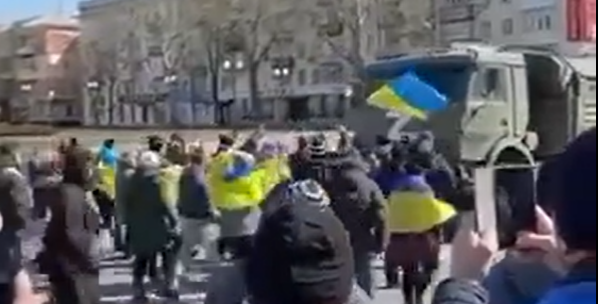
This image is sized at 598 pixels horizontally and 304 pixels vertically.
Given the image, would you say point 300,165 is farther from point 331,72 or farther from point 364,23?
point 331,72

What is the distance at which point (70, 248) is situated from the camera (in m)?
8.16

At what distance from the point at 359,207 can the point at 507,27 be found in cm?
6952

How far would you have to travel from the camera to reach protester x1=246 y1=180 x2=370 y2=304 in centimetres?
339

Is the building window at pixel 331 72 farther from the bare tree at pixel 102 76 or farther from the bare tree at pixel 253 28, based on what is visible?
the bare tree at pixel 102 76

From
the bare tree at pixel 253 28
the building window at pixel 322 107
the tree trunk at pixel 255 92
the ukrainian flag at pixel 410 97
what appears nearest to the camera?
the ukrainian flag at pixel 410 97

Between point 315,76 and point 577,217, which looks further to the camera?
point 315,76

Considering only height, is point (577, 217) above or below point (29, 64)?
below

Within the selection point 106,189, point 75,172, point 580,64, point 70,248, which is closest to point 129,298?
point 75,172

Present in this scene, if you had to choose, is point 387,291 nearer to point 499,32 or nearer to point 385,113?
point 385,113

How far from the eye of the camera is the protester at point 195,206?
488 inches

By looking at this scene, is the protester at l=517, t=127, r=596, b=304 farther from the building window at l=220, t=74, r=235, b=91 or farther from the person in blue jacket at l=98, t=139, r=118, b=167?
the building window at l=220, t=74, r=235, b=91

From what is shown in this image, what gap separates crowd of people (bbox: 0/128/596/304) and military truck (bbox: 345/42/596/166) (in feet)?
3.31

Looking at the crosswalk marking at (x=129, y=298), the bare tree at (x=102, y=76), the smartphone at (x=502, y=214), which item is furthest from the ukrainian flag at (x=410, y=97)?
the bare tree at (x=102, y=76)

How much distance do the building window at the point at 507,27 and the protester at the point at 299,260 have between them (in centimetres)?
7521
